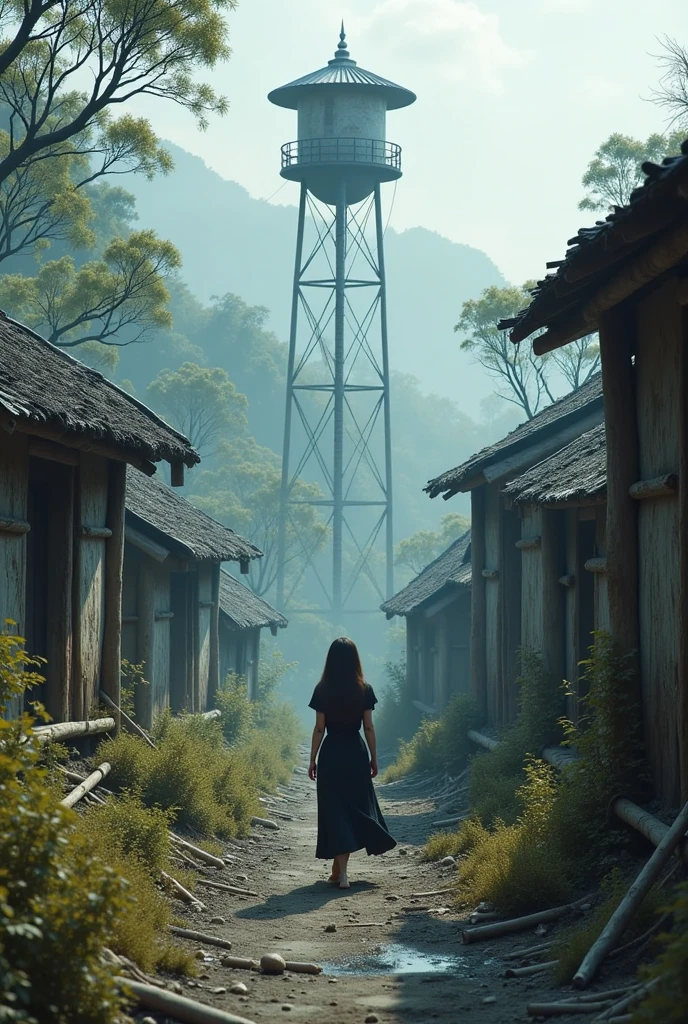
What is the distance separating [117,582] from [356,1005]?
6.17 m

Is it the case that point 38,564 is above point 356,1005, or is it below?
above

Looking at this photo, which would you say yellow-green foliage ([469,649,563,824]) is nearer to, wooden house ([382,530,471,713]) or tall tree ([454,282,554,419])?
wooden house ([382,530,471,713])

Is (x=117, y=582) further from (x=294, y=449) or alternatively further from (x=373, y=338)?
(x=373, y=338)

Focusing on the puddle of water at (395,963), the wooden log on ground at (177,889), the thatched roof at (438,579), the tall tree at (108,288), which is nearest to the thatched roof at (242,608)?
the thatched roof at (438,579)

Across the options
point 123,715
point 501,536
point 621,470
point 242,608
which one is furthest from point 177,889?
point 242,608

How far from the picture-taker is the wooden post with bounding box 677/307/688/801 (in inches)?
271

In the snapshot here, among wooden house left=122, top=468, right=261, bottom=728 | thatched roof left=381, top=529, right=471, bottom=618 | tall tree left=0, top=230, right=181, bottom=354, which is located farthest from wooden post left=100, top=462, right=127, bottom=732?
tall tree left=0, top=230, right=181, bottom=354

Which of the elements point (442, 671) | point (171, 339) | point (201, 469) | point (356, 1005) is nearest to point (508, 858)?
point (356, 1005)

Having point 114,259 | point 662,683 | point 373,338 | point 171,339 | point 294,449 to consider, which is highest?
point 373,338

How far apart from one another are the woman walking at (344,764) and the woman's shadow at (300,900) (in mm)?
167

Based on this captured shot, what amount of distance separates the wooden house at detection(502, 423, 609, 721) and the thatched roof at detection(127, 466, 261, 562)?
4851 mm

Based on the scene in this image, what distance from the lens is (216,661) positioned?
21.3 meters

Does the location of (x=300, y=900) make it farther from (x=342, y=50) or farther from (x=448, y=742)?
(x=342, y=50)

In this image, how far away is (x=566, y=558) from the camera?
490 inches
